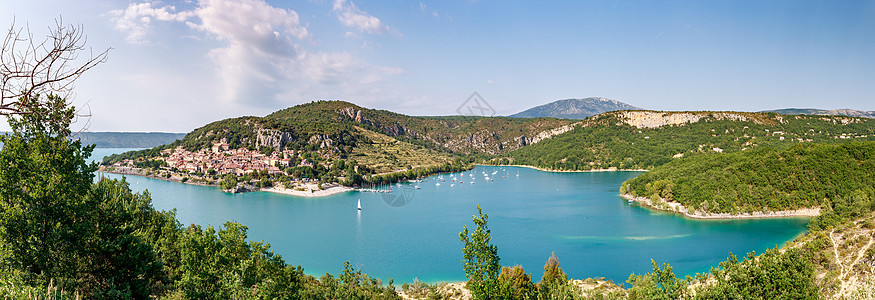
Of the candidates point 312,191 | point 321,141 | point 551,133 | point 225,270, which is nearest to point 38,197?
point 225,270

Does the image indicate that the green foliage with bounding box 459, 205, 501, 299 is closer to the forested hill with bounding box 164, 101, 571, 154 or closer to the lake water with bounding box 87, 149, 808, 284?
the lake water with bounding box 87, 149, 808, 284

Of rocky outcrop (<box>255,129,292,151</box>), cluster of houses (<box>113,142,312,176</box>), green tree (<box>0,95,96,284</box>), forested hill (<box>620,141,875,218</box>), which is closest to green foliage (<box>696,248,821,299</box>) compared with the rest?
green tree (<box>0,95,96,284</box>)

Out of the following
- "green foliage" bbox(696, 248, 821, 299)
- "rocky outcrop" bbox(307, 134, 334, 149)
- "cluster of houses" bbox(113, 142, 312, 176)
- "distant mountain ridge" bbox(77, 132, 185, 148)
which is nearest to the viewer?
"green foliage" bbox(696, 248, 821, 299)

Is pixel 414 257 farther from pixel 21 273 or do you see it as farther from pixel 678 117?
pixel 678 117

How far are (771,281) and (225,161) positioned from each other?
80.4 metres

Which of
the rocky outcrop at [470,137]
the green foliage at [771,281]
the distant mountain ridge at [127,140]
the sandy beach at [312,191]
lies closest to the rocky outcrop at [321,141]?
the sandy beach at [312,191]

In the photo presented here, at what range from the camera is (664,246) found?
2920cm

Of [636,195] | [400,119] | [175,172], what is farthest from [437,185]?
[400,119]

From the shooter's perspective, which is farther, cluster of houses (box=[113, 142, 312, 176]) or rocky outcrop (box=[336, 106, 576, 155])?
rocky outcrop (box=[336, 106, 576, 155])

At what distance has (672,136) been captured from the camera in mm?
95688

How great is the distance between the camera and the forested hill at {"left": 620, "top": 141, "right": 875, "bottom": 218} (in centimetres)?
3769

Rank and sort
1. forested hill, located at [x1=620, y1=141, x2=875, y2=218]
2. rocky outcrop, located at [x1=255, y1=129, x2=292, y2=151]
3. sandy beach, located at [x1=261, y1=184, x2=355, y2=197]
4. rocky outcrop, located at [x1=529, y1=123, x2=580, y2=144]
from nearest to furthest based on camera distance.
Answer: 1. forested hill, located at [x1=620, y1=141, x2=875, y2=218]
2. sandy beach, located at [x1=261, y1=184, x2=355, y2=197]
3. rocky outcrop, located at [x1=255, y1=129, x2=292, y2=151]
4. rocky outcrop, located at [x1=529, y1=123, x2=580, y2=144]

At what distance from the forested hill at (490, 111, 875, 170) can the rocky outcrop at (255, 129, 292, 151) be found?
60.2 m

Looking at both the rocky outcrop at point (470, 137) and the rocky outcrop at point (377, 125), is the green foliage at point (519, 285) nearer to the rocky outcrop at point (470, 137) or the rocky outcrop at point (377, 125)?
the rocky outcrop at point (377, 125)
